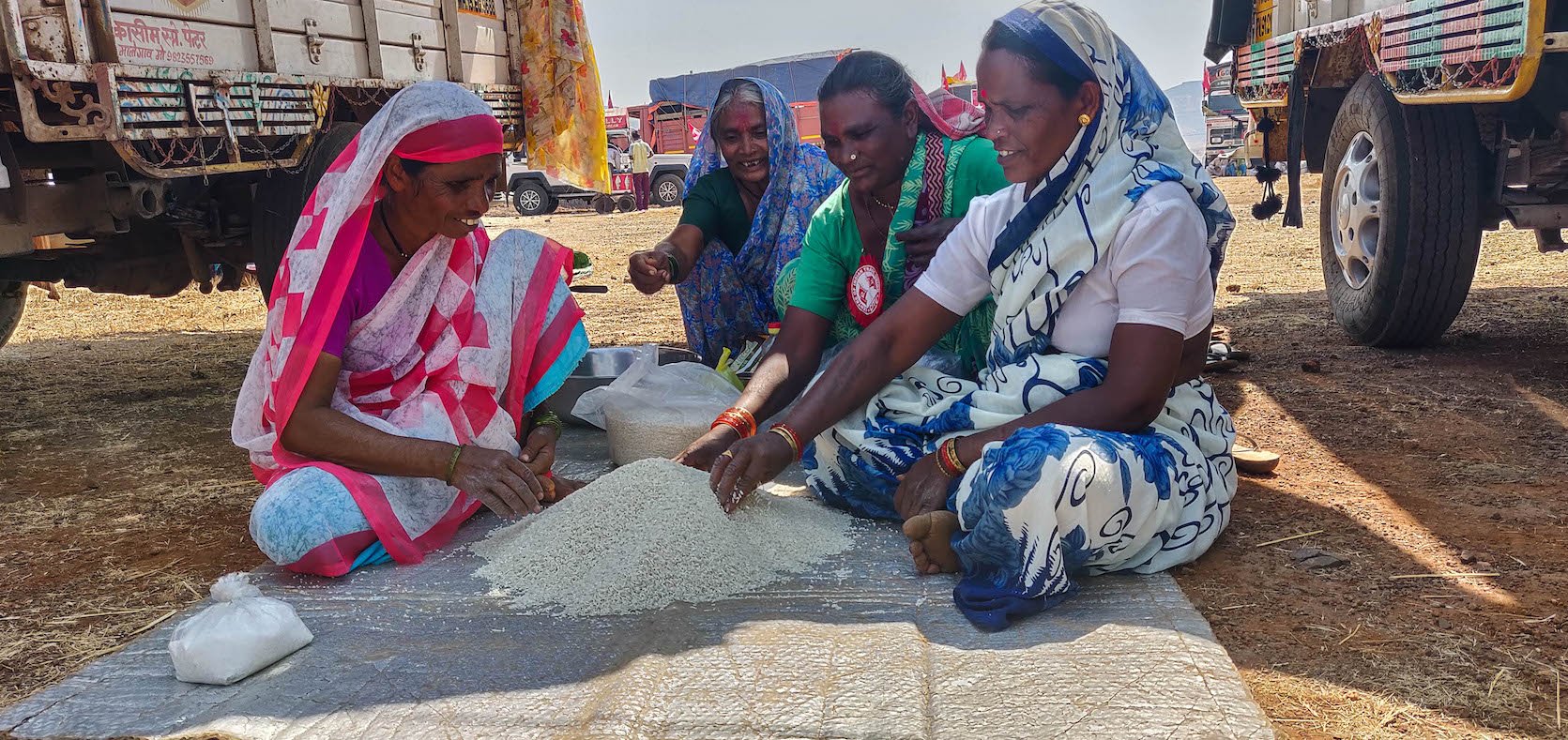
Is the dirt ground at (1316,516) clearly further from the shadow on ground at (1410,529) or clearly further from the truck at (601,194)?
the truck at (601,194)

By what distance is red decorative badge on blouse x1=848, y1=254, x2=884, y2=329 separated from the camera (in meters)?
2.89

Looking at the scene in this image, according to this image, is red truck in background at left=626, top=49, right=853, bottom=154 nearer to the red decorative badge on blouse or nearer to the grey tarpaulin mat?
the red decorative badge on blouse

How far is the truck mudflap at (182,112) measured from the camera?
3072 millimetres

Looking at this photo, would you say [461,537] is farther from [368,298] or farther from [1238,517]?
[1238,517]

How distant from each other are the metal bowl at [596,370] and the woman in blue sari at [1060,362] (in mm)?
1404

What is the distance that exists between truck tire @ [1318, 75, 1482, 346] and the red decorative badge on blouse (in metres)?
2.25

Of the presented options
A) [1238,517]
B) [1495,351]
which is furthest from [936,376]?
[1495,351]

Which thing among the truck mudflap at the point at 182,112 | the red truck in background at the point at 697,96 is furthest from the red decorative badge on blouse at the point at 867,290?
the red truck in background at the point at 697,96

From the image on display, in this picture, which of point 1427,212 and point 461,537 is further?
point 1427,212

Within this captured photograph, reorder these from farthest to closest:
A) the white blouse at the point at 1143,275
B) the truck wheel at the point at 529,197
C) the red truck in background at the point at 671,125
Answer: the red truck in background at the point at 671,125 → the truck wheel at the point at 529,197 → the white blouse at the point at 1143,275

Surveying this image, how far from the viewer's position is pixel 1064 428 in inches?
80.8

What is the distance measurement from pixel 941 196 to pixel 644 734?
5.46ft

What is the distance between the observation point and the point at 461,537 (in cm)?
258

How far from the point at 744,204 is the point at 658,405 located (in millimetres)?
920
